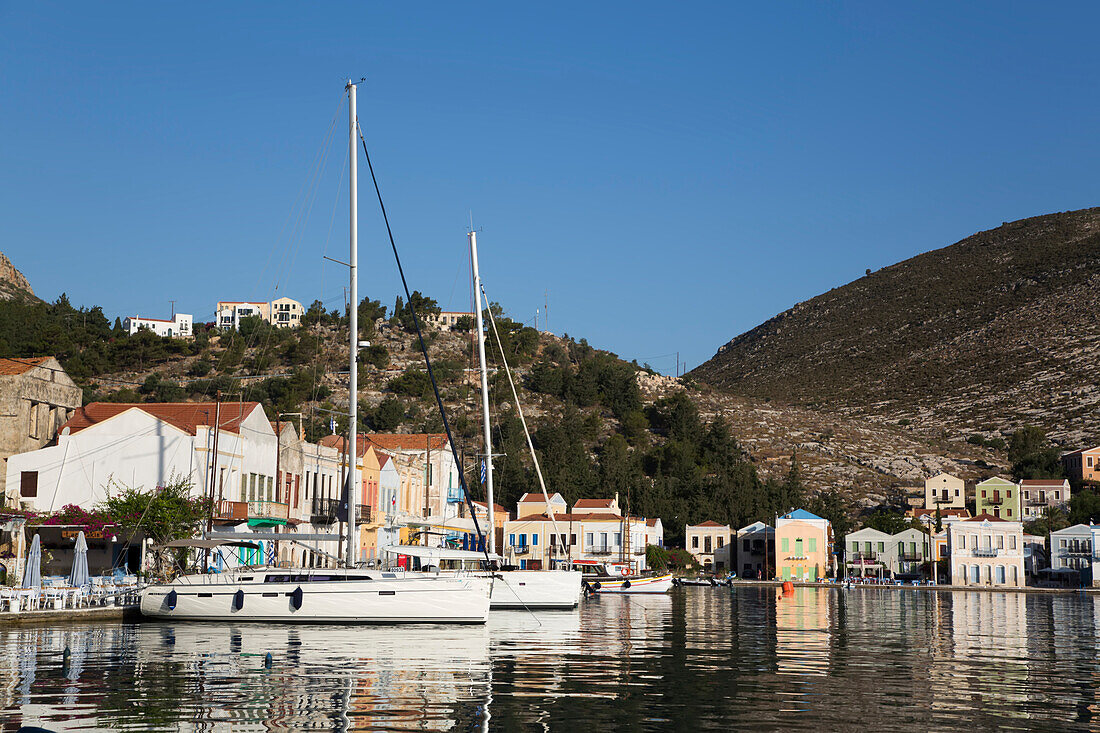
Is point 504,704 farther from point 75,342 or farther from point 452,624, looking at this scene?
point 75,342

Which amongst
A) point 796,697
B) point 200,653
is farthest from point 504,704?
point 200,653

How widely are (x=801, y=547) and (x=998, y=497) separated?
3746 cm

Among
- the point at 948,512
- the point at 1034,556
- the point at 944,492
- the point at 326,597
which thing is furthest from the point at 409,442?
the point at 944,492

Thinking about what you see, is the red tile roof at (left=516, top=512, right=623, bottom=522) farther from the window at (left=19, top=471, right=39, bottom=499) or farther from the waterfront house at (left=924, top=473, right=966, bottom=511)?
the window at (left=19, top=471, right=39, bottom=499)

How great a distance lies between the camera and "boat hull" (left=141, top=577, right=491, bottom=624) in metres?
39.1

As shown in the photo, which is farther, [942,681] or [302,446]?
[302,446]

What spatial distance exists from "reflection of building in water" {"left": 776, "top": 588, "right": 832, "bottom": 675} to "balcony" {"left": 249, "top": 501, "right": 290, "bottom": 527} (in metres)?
25.8

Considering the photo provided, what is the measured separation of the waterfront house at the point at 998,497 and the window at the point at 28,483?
121m

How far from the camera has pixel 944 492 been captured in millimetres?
146500

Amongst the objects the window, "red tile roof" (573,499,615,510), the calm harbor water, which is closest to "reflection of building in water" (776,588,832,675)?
the calm harbor water

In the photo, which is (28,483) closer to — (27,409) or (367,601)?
(27,409)

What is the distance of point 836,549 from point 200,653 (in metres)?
112

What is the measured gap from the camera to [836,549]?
131500mm

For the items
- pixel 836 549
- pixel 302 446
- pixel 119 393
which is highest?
pixel 119 393
